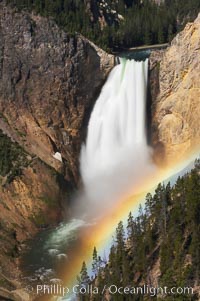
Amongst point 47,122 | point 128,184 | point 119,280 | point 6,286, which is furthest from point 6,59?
point 119,280

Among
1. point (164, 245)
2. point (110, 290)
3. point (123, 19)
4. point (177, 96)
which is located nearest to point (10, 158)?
point (177, 96)

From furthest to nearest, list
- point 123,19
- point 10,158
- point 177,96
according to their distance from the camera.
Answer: point 123,19 < point 177,96 < point 10,158

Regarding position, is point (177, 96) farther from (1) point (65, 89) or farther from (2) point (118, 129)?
(1) point (65, 89)

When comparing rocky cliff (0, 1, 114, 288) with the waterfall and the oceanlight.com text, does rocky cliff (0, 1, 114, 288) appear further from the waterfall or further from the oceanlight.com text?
the oceanlight.com text

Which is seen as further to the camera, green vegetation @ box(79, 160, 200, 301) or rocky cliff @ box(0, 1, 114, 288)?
rocky cliff @ box(0, 1, 114, 288)


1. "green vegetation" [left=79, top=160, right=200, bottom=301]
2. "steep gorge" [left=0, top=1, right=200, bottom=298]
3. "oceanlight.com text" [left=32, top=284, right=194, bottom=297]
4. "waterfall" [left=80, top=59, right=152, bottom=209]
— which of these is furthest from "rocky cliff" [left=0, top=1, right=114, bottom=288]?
"green vegetation" [left=79, top=160, right=200, bottom=301]

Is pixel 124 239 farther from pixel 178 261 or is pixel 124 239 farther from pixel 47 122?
pixel 47 122

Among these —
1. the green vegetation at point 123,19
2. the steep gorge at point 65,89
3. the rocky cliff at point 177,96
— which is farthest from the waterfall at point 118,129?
the green vegetation at point 123,19
